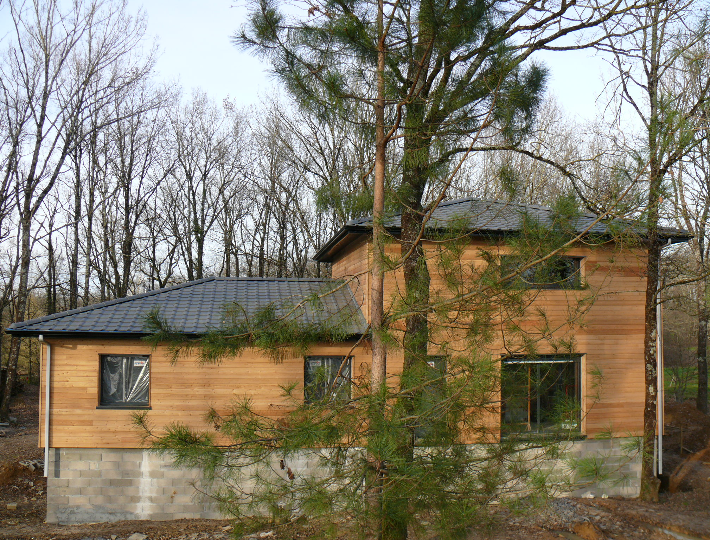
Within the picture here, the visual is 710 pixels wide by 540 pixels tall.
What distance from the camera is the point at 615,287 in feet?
33.0

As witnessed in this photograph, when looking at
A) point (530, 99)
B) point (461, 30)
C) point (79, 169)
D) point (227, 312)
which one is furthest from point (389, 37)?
point (79, 169)

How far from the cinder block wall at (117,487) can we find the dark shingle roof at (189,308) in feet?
6.55

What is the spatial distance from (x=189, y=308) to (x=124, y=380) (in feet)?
5.31

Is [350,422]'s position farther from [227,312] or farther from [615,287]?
[615,287]

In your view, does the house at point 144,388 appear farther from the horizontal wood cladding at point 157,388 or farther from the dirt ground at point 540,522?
the dirt ground at point 540,522

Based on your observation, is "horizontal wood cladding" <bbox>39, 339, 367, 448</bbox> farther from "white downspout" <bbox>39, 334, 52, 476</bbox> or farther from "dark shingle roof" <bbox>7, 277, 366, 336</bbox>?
"dark shingle roof" <bbox>7, 277, 366, 336</bbox>

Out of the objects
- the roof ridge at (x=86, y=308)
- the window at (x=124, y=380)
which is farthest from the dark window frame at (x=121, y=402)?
the roof ridge at (x=86, y=308)

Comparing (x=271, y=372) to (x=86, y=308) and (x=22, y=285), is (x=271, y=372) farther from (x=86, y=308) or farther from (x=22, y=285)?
Answer: (x=22, y=285)

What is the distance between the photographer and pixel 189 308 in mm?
9789

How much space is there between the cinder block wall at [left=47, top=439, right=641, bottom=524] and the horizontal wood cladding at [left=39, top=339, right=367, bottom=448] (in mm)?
230

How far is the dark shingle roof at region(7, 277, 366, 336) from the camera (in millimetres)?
8695

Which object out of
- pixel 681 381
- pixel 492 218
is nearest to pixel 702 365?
pixel 681 381

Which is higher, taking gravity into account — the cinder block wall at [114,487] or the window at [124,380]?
the window at [124,380]

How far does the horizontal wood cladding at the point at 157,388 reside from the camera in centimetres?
877
